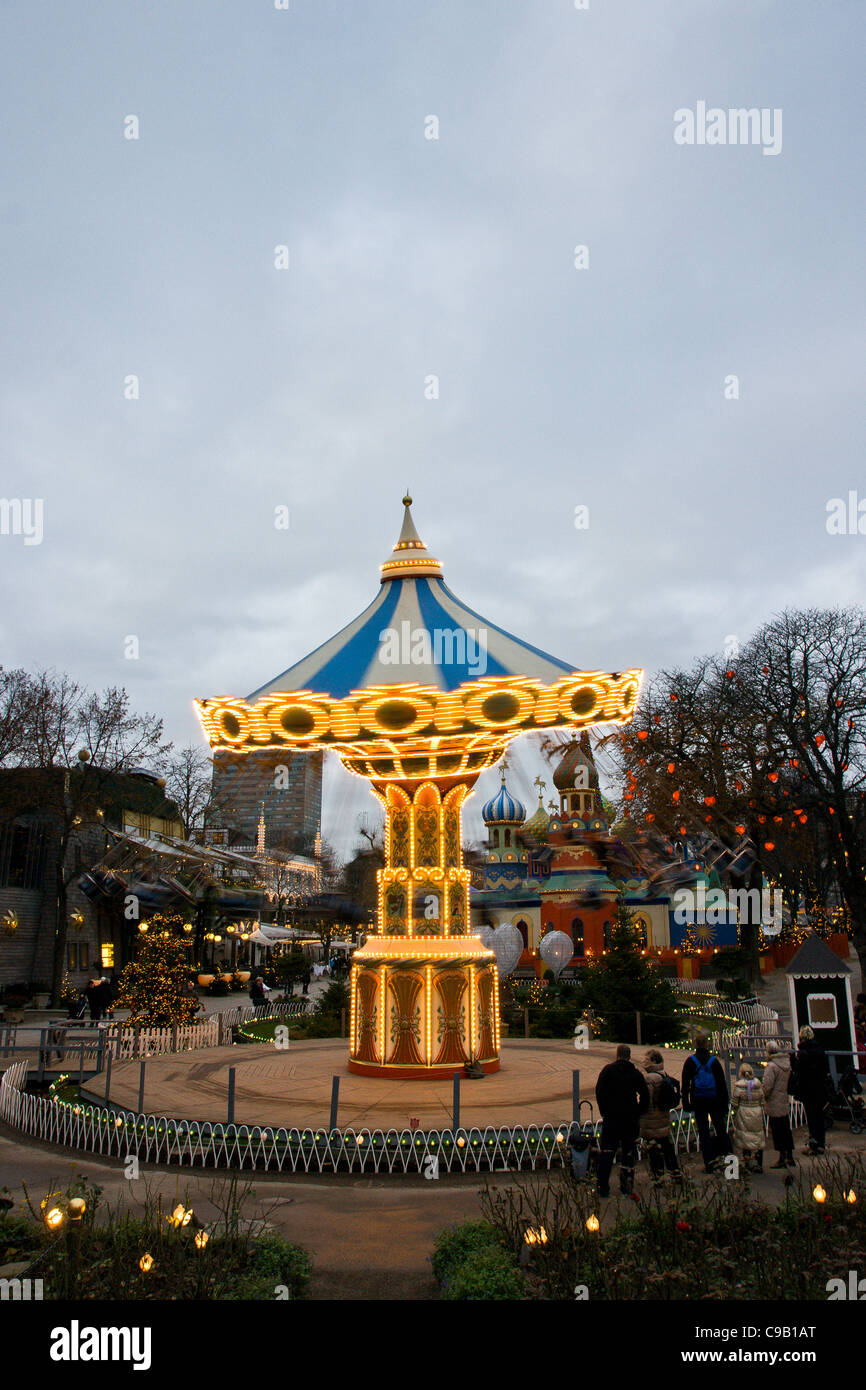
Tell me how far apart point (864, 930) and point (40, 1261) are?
92.7 ft

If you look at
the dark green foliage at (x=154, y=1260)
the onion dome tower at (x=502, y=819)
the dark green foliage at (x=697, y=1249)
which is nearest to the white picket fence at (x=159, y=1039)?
the dark green foliage at (x=154, y=1260)

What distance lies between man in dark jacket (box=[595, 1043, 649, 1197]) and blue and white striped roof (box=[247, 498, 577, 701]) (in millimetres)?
5195

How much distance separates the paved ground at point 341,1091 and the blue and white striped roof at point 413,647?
5296 mm

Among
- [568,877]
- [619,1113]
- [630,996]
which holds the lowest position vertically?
[630,996]

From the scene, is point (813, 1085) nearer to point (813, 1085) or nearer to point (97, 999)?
→ point (813, 1085)

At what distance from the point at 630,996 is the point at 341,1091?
29.3 feet

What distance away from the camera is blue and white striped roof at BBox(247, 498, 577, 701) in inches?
522

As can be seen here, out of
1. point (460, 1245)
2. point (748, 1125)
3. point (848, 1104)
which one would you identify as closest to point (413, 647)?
point (748, 1125)

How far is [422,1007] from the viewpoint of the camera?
1430 cm

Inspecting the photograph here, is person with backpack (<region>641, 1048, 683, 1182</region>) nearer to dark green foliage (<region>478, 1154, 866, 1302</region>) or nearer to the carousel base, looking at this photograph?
dark green foliage (<region>478, 1154, 866, 1302</region>)

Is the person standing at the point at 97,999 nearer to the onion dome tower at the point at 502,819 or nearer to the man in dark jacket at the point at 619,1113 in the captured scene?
the man in dark jacket at the point at 619,1113

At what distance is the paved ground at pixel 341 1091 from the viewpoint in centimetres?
1171

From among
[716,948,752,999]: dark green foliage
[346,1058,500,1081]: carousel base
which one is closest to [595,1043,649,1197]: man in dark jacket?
[346,1058,500,1081]: carousel base
